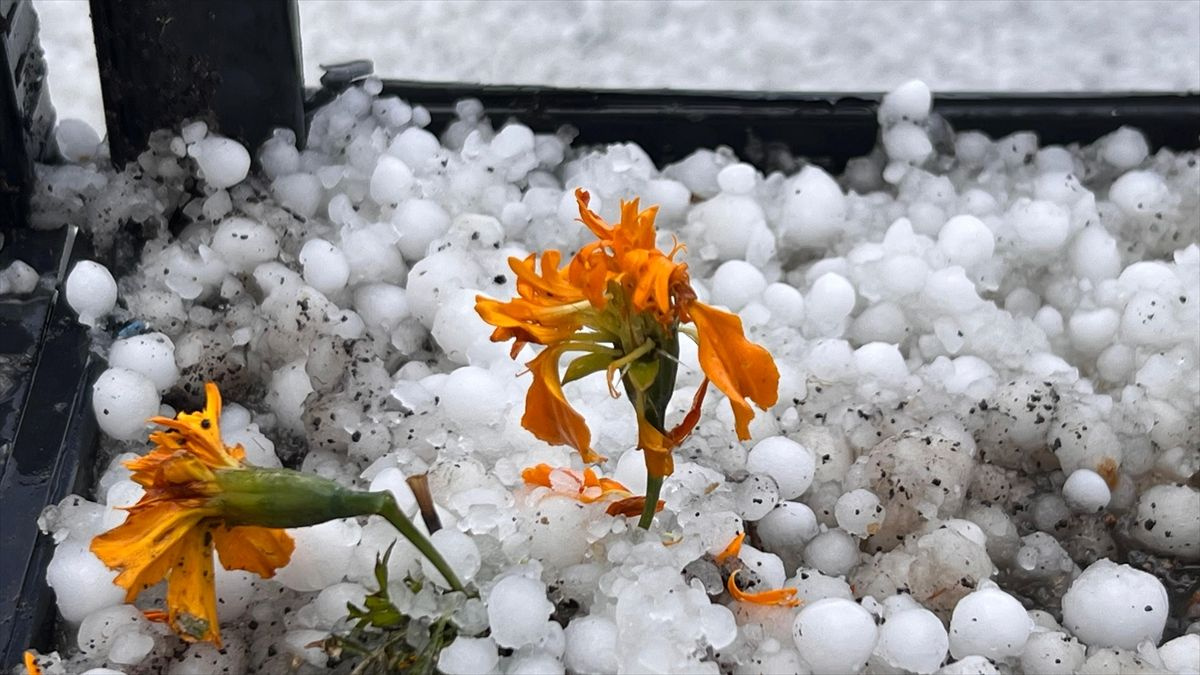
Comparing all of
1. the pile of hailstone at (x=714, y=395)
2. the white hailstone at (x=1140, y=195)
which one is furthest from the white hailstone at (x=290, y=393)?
the white hailstone at (x=1140, y=195)

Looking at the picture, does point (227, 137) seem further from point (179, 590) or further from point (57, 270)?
point (179, 590)

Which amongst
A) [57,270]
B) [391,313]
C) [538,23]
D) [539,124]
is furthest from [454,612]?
[538,23]

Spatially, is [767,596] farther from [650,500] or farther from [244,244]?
[244,244]

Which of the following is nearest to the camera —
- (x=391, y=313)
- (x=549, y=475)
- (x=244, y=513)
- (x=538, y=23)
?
(x=244, y=513)

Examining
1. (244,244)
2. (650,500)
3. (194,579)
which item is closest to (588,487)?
(650,500)

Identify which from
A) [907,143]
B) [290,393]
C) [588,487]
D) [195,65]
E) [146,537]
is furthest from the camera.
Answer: [907,143]

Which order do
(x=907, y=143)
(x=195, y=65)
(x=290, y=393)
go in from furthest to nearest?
(x=907, y=143) < (x=195, y=65) < (x=290, y=393)

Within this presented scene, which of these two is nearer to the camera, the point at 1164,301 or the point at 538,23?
the point at 1164,301
